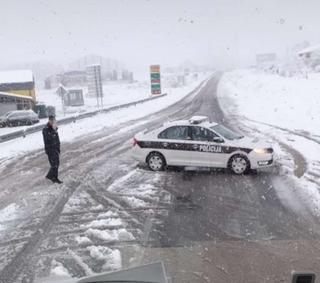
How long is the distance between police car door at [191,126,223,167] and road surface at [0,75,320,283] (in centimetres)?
43

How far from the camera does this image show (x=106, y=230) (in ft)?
29.7

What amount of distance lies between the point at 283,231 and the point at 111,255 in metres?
3.26

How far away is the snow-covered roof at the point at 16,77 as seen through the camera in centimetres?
6488

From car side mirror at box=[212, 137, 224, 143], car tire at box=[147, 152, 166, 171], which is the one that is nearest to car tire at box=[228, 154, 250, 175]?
car side mirror at box=[212, 137, 224, 143]

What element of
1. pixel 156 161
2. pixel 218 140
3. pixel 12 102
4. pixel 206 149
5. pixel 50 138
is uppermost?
pixel 50 138

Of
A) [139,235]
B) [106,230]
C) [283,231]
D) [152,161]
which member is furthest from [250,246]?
[152,161]

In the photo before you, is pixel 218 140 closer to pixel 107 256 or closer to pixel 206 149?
pixel 206 149

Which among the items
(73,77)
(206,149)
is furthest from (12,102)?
(73,77)

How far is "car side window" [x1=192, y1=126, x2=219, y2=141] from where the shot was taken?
13.9 meters

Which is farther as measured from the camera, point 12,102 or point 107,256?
point 12,102

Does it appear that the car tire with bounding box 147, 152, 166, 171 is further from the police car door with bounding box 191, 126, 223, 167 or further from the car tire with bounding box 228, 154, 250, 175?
the car tire with bounding box 228, 154, 250, 175

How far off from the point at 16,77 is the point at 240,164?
58.3 m

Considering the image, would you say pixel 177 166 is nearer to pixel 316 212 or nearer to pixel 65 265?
pixel 316 212

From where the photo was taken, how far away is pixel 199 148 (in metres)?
14.0
